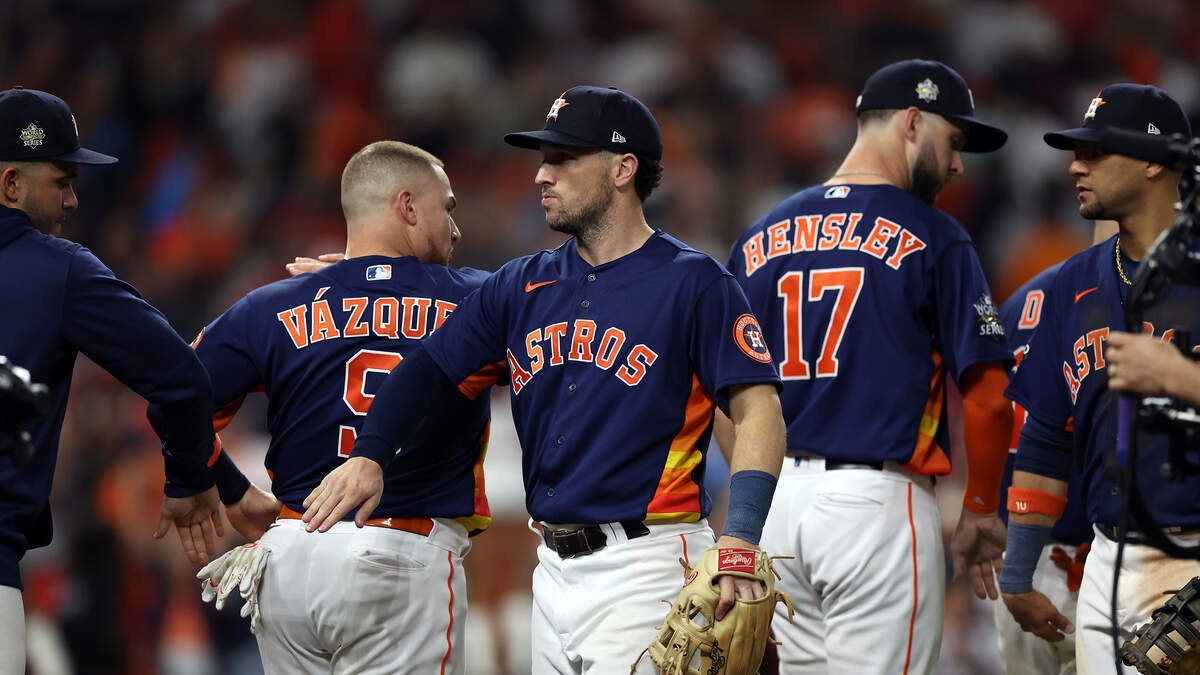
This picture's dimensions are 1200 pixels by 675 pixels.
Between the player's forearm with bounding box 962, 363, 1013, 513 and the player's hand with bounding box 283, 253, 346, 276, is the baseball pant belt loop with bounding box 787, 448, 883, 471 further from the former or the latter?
the player's hand with bounding box 283, 253, 346, 276

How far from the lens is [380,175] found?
5074mm

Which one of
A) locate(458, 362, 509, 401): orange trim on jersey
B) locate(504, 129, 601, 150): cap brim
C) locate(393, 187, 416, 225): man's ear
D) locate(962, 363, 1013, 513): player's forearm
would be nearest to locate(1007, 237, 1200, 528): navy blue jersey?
locate(962, 363, 1013, 513): player's forearm

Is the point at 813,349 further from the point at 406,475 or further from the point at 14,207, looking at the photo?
the point at 14,207

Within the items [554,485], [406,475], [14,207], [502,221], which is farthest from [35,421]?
[502,221]

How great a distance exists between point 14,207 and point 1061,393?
3449 millimetres

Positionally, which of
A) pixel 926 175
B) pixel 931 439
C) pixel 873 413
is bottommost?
pixel 931 439

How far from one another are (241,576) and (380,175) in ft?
5.14

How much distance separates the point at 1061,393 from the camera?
4.40 meters

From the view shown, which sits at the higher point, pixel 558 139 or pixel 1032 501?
pixel 558 139

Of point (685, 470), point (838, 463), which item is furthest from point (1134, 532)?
point (685, 470)

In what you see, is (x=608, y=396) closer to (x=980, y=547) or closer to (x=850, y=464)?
(x=850, y=464)

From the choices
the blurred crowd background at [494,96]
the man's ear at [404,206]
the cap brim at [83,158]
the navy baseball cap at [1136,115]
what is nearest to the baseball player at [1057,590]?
the navy baseball cap at [1136,115]

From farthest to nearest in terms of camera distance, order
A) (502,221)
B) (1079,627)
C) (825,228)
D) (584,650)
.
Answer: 1. (502,221)
2. (825,228)
3. (1079,627)
4. (584,650)

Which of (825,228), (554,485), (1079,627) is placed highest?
(825,228)
